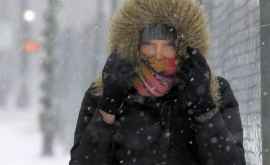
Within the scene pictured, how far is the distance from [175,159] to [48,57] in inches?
636

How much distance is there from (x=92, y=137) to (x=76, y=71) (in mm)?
13746

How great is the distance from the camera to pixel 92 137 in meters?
3.23

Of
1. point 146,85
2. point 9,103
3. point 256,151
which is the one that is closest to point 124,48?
point 146,85

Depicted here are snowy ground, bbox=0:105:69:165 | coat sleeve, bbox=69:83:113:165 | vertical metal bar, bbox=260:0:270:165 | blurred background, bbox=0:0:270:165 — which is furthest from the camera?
snowy ground, bbox=0:105:69:165

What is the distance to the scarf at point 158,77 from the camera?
3.14m

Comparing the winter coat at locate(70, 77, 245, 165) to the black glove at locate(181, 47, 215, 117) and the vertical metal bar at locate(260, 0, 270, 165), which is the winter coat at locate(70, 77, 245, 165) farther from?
the vertical metal bar at locate(260, 0, 270, 165)

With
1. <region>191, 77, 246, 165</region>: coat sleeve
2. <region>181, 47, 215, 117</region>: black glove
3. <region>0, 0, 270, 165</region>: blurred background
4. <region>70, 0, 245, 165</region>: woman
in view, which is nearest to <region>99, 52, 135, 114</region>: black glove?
<region>70, 0, 245, 165</region>: woman

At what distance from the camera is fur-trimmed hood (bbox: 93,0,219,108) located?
3.14 meters

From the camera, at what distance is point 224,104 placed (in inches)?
126

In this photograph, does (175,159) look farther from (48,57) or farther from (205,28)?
(48,57)

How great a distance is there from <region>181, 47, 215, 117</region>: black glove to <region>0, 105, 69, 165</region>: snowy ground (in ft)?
41.2

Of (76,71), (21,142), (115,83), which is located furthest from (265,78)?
(21,142)

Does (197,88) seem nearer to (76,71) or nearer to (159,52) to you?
(159,52)

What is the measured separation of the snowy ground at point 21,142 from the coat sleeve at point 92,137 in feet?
40.0
